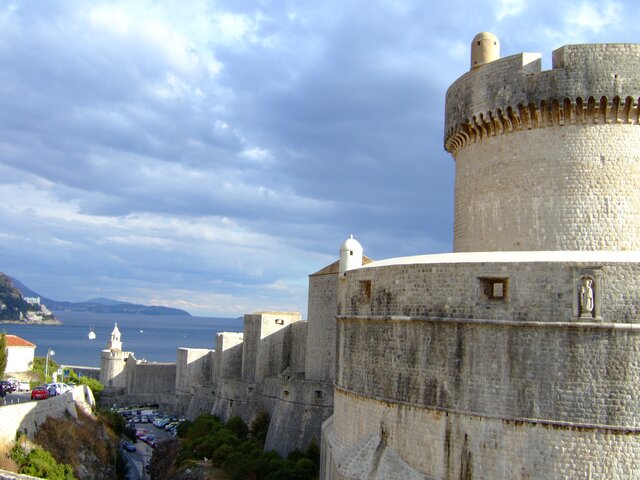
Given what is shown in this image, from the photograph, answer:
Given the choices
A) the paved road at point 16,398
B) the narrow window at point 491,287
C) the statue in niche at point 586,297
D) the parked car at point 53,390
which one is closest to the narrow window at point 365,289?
the narrow window at point 491,287

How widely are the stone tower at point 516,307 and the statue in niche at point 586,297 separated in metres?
0.02

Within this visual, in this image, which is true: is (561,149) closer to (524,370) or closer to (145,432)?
(524,370)

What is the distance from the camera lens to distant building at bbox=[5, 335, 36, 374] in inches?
1768

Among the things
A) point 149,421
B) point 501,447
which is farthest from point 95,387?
point 501,447

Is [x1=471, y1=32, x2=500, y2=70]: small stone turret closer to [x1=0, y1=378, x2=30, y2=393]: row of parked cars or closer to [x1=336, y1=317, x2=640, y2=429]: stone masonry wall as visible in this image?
[x1=336, y1=317, x2=640, y2=429]: stone masonry wall

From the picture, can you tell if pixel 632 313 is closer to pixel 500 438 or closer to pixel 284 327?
pixel 500 438

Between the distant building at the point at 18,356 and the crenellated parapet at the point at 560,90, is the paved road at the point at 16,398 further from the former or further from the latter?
the crenellated parapet at the point at 560,90

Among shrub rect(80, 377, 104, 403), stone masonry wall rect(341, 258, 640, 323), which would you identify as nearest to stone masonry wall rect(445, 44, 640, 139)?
stone masonry wall rect(341, 258, 640, 323)

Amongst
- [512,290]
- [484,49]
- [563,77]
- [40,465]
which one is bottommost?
[40,465]

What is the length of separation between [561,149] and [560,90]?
3.97 feet

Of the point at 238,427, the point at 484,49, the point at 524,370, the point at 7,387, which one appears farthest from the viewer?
the point at 7,387

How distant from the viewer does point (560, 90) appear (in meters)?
14.0

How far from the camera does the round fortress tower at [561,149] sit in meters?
13.8

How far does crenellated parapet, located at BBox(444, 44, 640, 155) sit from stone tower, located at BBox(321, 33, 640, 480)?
0.03 metres
